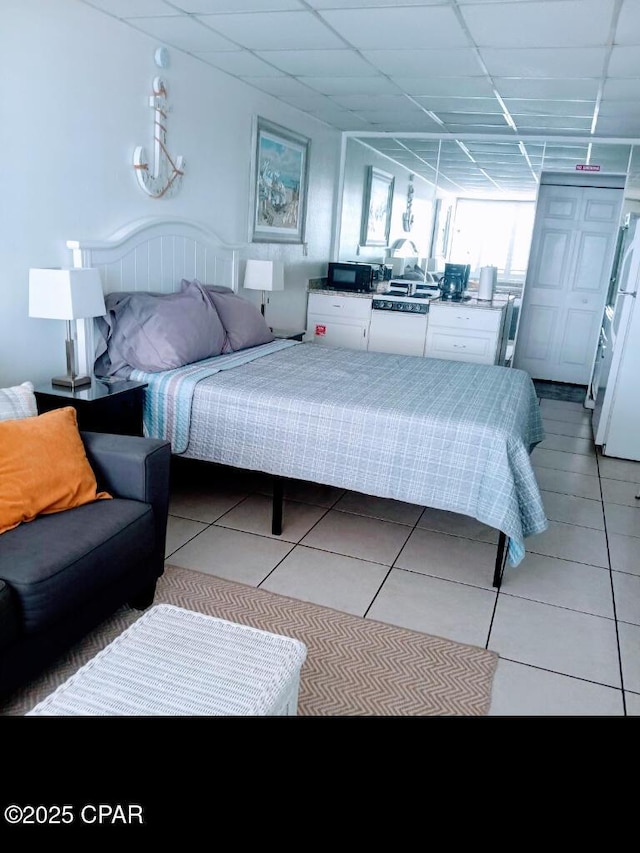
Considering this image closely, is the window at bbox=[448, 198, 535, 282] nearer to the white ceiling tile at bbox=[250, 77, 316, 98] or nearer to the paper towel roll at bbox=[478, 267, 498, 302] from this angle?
the paper towel roll at bbox=[478, 267, 498, 302]

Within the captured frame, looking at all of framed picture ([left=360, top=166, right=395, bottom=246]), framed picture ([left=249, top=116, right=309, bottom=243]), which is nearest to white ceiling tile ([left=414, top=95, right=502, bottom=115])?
framed picture ([left=249, top=116, right=309, bottom=243])

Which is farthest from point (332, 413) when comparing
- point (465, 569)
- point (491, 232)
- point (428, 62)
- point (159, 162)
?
point (491, 232)

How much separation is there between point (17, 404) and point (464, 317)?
160 inches

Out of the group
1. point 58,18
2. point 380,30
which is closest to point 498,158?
point 380,30

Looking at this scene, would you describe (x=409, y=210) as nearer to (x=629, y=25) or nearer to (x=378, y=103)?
(x=378, y=103)

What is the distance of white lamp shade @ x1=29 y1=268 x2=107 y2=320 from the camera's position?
2793mm

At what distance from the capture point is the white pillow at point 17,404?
2.31 meters

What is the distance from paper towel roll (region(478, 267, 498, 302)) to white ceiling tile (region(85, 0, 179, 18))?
3508 mm

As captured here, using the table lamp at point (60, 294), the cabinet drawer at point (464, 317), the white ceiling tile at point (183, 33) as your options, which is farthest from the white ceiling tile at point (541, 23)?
the cabinet drawer at point (464, 317)

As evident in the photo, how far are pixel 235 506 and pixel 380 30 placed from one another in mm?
2489

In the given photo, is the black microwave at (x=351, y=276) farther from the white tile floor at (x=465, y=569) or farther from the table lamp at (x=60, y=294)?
the table lamp at (x=60, y=294)

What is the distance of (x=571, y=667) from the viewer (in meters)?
2.25
